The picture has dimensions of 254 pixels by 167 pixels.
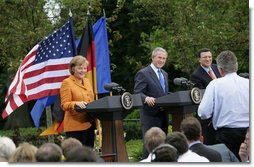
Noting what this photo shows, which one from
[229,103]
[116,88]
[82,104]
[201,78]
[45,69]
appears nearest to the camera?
[229,103]

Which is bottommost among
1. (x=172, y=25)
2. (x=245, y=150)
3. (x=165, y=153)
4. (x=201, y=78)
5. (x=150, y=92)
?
(x=245, y=150)

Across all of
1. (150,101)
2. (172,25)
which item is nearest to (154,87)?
(150,101)

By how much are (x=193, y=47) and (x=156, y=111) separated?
22.8 ft

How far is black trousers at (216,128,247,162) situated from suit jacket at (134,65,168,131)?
1.26 m

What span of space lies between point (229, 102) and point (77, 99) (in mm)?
1703

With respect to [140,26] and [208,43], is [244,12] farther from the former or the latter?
[140,26]

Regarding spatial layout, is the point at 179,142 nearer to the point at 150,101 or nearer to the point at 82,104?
the point at 82,104

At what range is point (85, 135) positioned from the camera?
8219mm

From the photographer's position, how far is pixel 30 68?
1018cm

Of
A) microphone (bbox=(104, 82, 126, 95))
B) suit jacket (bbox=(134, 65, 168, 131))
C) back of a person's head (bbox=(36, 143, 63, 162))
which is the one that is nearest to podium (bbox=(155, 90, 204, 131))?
suit jacket (bbox=(134, 65, 168, 131))

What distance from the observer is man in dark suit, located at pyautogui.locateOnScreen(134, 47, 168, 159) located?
8.56 metres

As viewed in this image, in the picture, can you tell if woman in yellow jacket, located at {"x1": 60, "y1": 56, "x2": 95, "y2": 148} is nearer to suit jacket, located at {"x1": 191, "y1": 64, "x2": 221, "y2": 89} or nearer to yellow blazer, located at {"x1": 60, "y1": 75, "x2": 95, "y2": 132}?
yellow blazer, located at {"x1": 60, "y1": 75, "x2": 95, "y2": 132}

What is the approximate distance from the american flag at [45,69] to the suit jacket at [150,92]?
1.62 meters

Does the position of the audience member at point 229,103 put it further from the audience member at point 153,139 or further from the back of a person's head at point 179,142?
the back of a person's head at point 179,142
